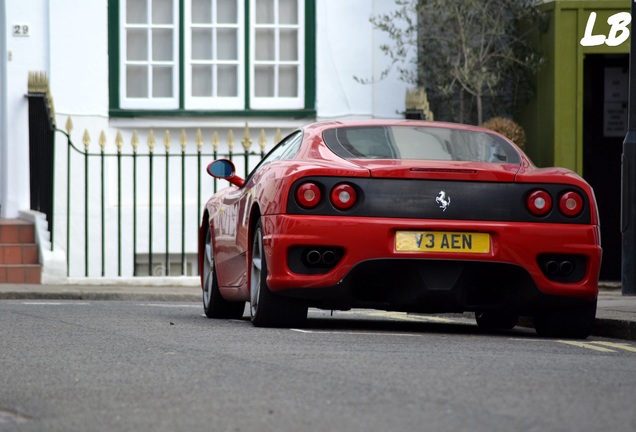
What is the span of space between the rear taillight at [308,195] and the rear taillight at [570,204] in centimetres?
145

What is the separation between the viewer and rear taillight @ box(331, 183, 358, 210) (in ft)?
28.9

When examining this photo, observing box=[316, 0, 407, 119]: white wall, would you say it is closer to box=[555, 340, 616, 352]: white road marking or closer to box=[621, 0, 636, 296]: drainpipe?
box=[621, 0, 636, 296]: drainpipe

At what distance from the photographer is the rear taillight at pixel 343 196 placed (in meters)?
8.82

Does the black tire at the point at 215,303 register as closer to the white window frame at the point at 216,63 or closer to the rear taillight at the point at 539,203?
the rear taillight at the point at 539,203

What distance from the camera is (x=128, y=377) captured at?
21.8ft

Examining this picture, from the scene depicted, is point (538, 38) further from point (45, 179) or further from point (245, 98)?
point (45, 179)

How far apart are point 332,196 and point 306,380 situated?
102 inches

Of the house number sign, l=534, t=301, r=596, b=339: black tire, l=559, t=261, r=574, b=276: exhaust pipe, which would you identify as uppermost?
the house number sign

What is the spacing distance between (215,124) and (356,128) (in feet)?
30.5

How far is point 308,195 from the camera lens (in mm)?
8852

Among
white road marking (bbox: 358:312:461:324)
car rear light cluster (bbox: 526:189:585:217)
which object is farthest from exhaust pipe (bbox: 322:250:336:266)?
white road marking (bbox: 358:312:461:324)

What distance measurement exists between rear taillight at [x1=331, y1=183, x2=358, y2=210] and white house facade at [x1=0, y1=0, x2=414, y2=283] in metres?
9.85

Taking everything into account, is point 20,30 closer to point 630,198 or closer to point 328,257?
point 630,198

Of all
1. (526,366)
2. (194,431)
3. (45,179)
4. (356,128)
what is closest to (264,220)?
(356,128)
